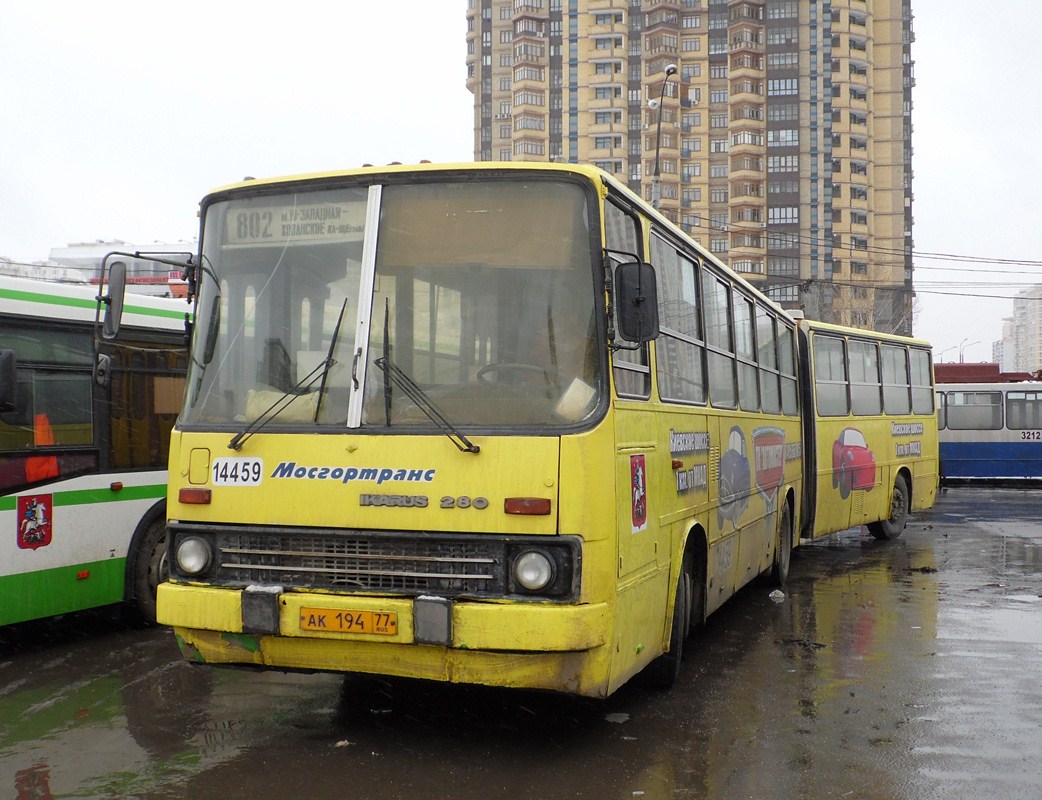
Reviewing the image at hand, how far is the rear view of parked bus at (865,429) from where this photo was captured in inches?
550

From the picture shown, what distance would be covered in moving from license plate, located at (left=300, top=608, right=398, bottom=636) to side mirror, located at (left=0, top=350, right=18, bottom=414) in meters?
3.00

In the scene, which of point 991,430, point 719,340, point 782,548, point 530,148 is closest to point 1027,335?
point 530,148

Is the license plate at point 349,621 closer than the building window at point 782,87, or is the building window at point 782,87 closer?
the license plate at point 349,621

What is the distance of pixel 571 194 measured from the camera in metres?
5.59

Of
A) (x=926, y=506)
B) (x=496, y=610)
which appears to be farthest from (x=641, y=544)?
(x=926, y=506)

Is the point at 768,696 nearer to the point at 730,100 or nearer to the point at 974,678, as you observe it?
the point at 974,678

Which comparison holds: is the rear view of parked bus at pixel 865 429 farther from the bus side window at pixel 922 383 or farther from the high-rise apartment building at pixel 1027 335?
the high-rise apartment building at pixel 1027 335

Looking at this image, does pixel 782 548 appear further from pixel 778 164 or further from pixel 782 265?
pixel 778 164

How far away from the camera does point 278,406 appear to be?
224 inches

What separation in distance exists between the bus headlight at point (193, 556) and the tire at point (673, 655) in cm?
286

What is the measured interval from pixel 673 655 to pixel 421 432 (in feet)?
8.72

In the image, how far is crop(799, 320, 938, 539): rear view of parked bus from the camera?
1398 centimetres

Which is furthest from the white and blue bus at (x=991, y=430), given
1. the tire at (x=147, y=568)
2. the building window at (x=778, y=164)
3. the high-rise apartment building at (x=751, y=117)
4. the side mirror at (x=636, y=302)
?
the building window at (x=778, y=164)

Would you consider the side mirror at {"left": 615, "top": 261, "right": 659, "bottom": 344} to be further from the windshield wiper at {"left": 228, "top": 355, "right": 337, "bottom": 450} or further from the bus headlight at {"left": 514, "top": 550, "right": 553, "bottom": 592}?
the windshield wiper at {"left": 228, "top": 355, "right": 337, "bottom": 450}
